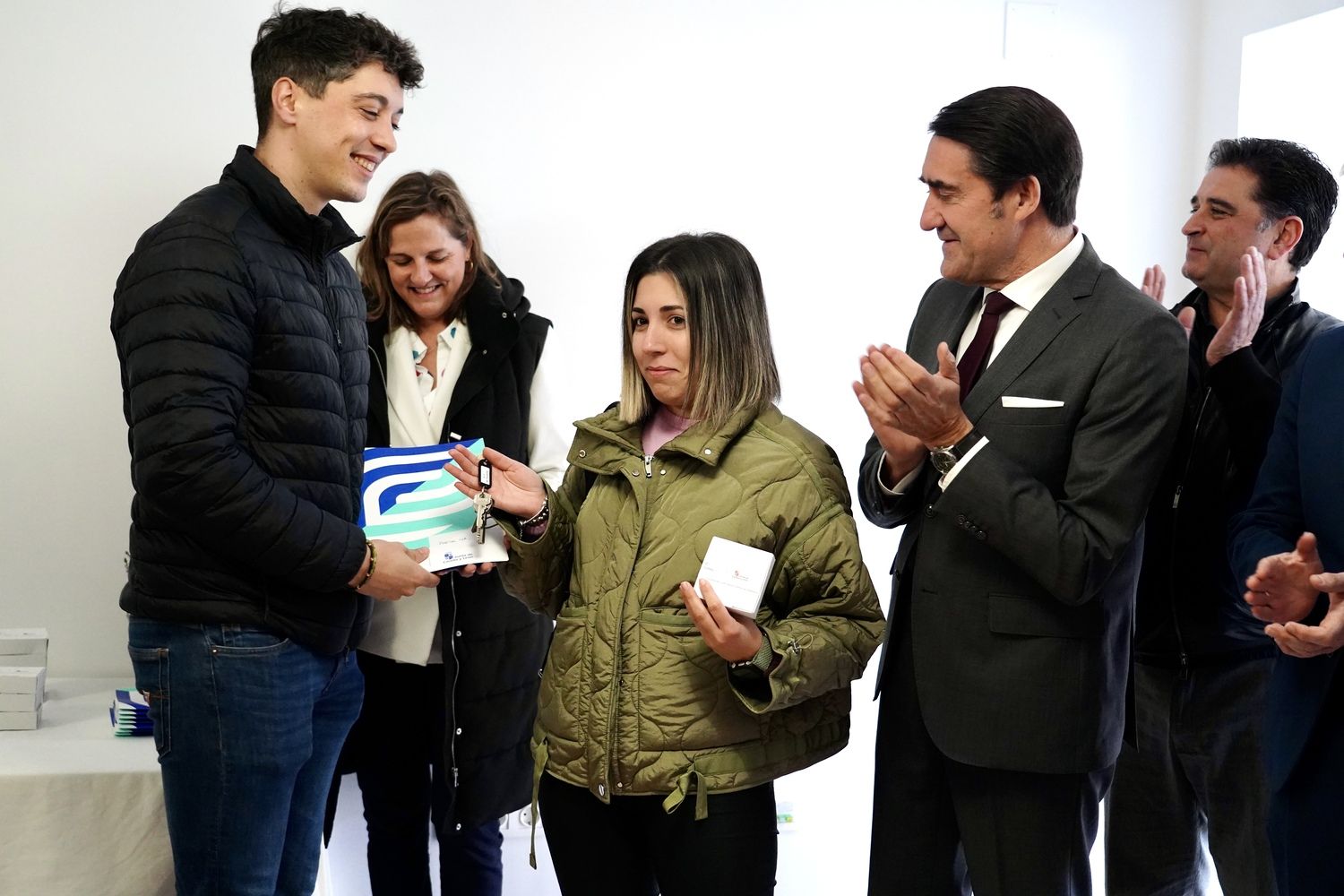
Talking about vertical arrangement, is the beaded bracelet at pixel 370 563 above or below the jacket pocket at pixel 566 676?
above

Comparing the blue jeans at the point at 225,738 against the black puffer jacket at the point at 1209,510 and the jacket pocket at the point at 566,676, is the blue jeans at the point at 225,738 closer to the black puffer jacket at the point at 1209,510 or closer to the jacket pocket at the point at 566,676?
the jacket pocket at the point at 566,676

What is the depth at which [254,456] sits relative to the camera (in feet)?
6.48

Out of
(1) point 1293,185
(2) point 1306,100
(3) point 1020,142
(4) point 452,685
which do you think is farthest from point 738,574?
(2) point 1306,100

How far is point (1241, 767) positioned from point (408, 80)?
202 cm

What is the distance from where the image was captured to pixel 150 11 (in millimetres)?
2992

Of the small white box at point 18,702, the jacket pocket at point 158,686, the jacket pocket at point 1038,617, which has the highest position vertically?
the jacket pocket at point 1038,617

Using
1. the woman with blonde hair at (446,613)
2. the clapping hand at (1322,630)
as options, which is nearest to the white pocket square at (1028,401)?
the clapping hand at (1322,630)

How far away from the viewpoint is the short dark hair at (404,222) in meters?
2.66

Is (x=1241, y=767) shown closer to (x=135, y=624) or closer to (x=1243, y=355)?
(x=1243, y=355)

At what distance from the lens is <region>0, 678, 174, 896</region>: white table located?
2.59 meters

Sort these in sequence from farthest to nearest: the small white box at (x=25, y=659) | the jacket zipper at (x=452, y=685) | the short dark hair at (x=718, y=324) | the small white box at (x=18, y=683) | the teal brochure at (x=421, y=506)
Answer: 1. the small white box at (x=25, y=659)
2. the small white box at (x=18, y=683)
3. the jacket zipper at (x=452, y=685)
4. the teal brochure at (x=421, y=506)
5. the short dark hair at (x=718, y=324)

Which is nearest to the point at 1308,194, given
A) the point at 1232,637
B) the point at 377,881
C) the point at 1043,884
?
the point at 1232,637

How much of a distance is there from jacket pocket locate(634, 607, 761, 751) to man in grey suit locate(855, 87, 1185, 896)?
347 millimetres

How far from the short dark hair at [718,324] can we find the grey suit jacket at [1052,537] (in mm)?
340
